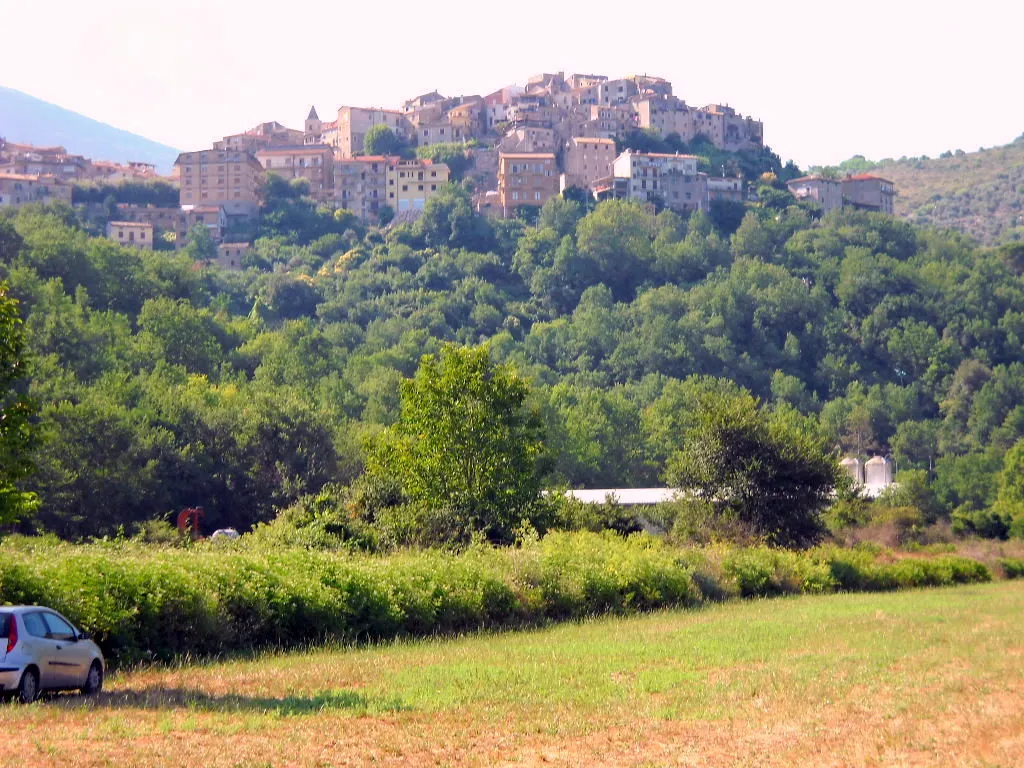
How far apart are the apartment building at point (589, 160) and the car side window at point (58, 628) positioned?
501 ft

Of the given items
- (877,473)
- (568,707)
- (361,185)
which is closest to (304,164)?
(361,185)

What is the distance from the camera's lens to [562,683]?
57.9 feet

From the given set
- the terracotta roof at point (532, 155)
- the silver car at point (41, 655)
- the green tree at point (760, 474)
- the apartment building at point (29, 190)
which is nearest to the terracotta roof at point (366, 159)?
the terracotta roof at point (532, 155)

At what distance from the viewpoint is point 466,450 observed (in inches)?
1551

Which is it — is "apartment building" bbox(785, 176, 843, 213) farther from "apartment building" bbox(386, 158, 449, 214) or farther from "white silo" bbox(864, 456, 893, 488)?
"white silo" bbox(864, 456, 893, 488)

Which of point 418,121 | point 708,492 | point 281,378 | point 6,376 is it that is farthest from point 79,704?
point 418,121

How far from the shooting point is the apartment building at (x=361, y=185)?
166 m

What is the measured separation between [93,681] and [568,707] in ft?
19.3

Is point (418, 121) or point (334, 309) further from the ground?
point (418, 121)

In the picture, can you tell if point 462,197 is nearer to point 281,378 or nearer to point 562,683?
point 281,378

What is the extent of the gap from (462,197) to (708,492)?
11653cm

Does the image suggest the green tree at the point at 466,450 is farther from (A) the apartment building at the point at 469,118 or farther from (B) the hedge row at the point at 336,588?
(A) the apartment building at the point at 469,118

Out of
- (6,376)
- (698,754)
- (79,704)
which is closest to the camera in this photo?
(698,754)

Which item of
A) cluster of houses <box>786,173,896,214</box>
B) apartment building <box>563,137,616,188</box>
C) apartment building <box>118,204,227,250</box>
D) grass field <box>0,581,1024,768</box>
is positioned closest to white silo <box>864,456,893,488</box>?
grass field <box>0,581,1024,768</box>
